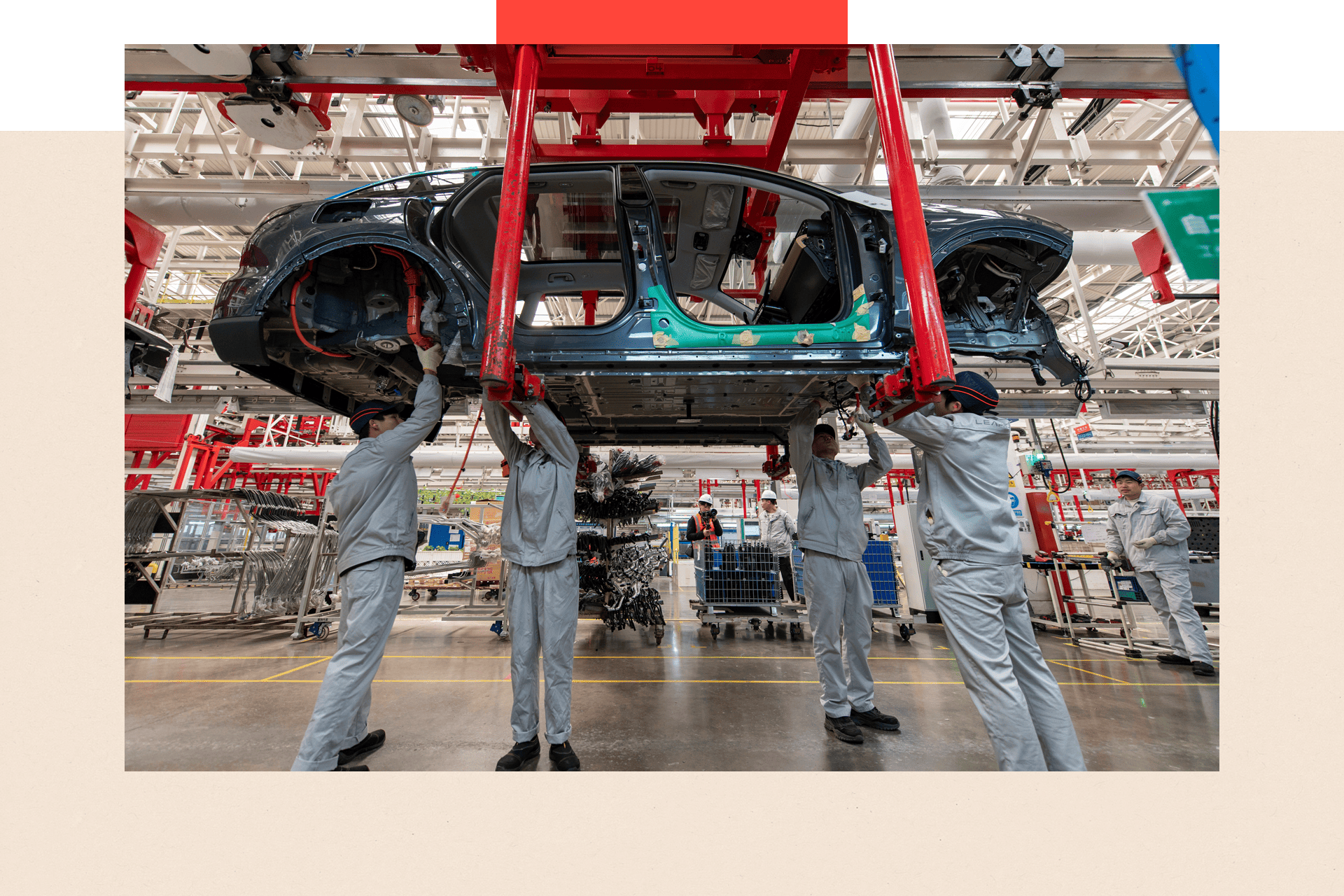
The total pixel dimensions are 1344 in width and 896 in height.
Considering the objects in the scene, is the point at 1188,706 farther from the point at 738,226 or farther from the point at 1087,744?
the point at 738,226

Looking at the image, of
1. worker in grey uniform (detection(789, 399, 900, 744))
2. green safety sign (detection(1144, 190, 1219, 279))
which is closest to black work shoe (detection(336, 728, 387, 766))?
worker in grey uniform (detection(789, 399, 900, 744))

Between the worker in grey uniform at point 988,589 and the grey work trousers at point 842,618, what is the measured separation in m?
0.88

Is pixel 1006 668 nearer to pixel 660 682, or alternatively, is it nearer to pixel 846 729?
pixel 846 729

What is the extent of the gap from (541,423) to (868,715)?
2.49 meters

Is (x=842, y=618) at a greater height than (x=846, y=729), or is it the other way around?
(x=842, y=618)

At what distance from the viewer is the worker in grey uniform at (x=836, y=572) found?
303cm

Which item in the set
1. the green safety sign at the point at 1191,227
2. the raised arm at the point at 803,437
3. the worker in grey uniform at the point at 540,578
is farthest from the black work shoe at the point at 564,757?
the green safety sign at the point at 1191,227

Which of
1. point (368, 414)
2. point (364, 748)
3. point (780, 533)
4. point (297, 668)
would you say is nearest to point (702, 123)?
point (368, 414)

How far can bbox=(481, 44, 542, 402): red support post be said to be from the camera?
6.72 ft

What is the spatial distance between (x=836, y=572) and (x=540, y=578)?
1729mm

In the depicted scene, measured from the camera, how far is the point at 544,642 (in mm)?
2584

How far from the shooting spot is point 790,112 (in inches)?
122

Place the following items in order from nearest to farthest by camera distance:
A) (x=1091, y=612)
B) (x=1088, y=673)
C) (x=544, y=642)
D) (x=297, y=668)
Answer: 1. (x=544, y=642)
2. (x=1088, y=673)
3. (x=297, y=668)
4. (x=1091, y=612)

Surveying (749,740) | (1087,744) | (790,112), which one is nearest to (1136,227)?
(790,112)
